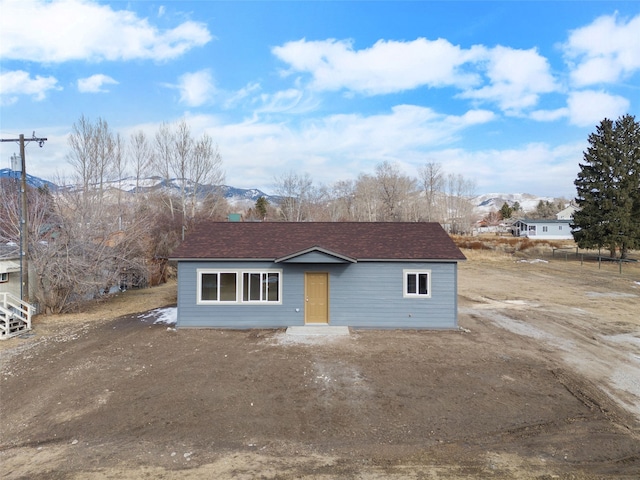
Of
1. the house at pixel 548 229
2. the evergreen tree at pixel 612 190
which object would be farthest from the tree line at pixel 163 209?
the house at pixel 548 229

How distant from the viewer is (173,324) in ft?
45.1

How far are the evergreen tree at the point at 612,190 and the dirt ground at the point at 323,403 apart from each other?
25374mm

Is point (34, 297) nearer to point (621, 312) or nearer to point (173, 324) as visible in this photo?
point (173, 324)

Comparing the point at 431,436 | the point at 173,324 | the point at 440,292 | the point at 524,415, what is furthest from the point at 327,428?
the point at 173,324

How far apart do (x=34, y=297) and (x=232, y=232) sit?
896 centimetres

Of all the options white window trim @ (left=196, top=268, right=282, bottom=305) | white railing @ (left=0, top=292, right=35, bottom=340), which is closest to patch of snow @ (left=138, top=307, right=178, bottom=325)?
white window trim @ (left=196, top=268, right=282, bottom=305)

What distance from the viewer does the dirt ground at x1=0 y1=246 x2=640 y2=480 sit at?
544 cm

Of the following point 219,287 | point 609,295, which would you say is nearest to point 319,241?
point 219,287

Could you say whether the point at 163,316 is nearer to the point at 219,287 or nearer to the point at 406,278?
the point at 219,287

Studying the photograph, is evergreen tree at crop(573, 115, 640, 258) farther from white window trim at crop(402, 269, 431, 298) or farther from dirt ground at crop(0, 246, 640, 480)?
white window trim at crop(402, 269, 431, 298)

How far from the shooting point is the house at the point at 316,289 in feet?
42.8

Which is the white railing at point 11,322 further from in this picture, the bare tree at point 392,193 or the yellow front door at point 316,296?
the bare tree at point 392,193

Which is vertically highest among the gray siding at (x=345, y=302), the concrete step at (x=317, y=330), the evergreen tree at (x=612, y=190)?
the evergreen tree at (x=612, y=190)

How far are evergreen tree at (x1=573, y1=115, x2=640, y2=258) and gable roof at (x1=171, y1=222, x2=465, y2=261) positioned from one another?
28.4m
